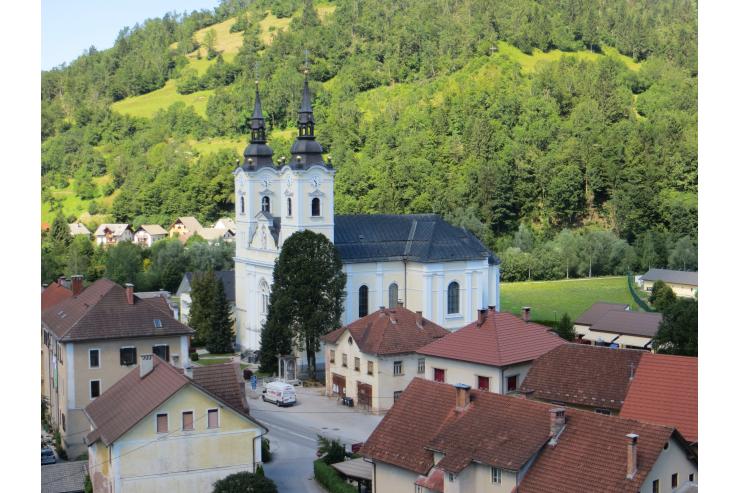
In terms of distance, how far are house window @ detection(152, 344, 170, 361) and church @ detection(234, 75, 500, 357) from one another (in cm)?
1392

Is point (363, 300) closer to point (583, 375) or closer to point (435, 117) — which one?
point (583, 375)

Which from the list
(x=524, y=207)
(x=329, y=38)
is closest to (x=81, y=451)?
(x=524, y=207)

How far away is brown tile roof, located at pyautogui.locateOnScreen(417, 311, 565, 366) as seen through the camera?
2967 centimetres

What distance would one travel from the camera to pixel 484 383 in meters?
29.7

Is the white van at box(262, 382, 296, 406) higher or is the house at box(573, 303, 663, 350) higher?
the house at box(573, 303, 663, 350)

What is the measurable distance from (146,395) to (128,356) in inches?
294

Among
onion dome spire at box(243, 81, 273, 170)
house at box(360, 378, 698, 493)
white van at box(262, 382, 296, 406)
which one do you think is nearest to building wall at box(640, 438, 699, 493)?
house at box(360, 378, 698, 493)

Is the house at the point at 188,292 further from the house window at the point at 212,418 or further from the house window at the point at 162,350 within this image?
the house window at the point at 212,418

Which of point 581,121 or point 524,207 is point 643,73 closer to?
point 581,121

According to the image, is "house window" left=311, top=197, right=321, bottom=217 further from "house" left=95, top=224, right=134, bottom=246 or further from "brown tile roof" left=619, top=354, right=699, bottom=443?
"house" left=95, top=224, right=134, bottom=246

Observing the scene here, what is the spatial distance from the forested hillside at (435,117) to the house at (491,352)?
3576cm

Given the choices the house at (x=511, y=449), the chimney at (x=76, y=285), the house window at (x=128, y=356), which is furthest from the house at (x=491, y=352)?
the chimney at (x=76, y=285)

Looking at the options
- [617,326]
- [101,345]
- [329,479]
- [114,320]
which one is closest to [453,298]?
[617,326]

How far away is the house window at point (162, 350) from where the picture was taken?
29806mm
